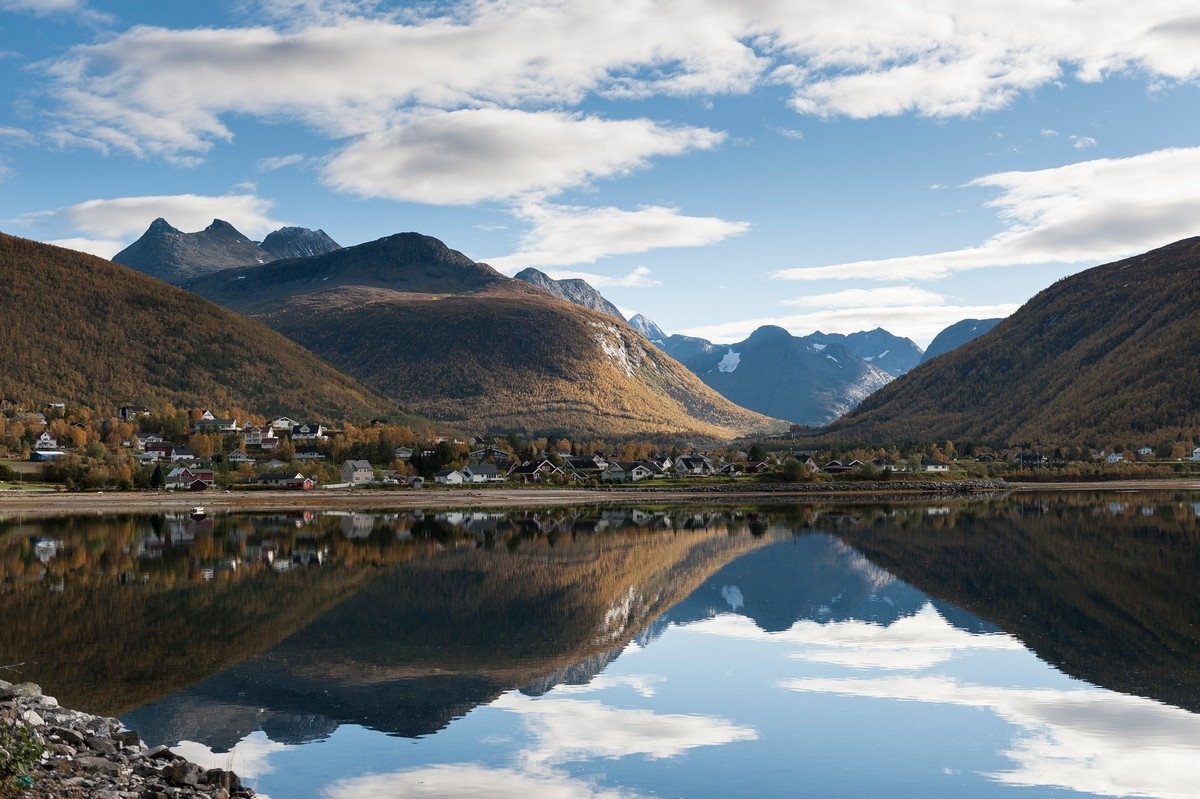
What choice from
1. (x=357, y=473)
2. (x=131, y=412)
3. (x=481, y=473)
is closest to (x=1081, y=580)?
(x=481, y=473)

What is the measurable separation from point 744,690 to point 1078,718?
667cm

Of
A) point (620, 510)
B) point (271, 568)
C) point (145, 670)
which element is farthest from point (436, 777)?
point (620, 510)

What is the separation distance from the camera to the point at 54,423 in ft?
426

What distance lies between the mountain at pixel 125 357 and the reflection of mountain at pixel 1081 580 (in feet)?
434

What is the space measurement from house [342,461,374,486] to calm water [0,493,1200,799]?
63.9 m

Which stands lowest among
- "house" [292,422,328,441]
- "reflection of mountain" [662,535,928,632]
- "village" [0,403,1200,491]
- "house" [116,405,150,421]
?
"reflection of mountain" [662,535,928,632]

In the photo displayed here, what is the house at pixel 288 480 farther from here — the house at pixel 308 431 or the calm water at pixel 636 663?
the calm water at pixel 636 663

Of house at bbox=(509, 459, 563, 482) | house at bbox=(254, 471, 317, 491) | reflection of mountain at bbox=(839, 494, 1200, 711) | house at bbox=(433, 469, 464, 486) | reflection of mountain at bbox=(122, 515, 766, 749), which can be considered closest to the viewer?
reflection of mountain at bbox=(122, 515, 766, 749)

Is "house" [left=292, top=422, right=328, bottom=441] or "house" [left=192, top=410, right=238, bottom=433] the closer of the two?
"house" [left=192, top=410, right=238, bottom=433]

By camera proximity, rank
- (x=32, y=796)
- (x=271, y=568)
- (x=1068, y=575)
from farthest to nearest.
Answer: (x=271, y=568), (x=1068, y=575), (x=32, y=796)

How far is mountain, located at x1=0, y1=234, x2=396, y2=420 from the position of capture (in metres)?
167

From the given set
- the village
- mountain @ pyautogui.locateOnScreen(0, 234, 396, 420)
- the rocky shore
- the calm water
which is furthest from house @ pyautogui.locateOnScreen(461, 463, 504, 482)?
the rocky shore

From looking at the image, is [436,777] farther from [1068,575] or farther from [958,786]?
[1068,575]

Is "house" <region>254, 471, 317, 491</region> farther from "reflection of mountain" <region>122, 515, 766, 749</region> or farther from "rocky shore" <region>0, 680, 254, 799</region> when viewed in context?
"rocky shore" <region>0, 680, 254, 799</region>
